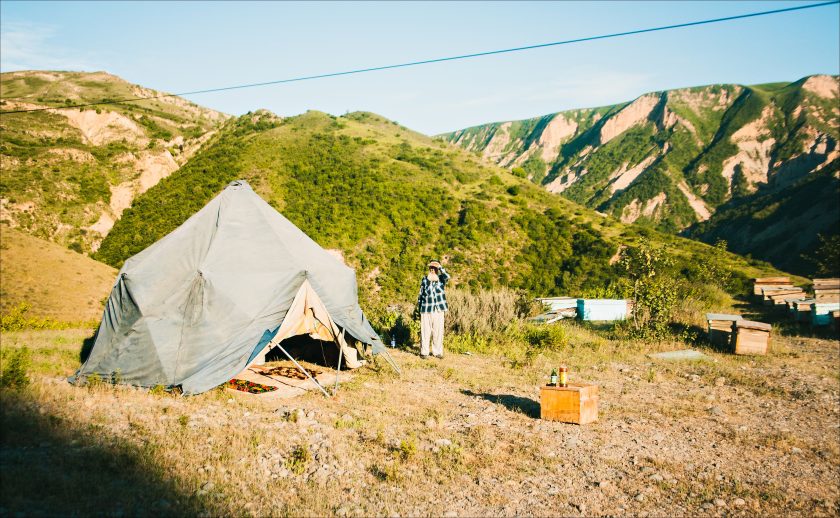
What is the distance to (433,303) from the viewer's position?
11008 mm

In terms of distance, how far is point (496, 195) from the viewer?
159 ft

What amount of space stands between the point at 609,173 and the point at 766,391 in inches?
5084

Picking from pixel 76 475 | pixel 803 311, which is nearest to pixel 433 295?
pixel 76 475

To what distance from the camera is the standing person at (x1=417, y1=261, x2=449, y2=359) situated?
11.0 meters

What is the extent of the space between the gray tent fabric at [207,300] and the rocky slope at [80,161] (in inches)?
1690

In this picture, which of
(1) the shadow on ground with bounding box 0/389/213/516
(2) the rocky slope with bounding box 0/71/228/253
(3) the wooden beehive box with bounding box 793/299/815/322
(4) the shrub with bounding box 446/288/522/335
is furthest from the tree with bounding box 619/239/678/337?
(2) the rocky slope with bounding box 0/71/228/253

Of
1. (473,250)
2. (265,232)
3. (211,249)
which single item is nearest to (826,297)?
(265,232)

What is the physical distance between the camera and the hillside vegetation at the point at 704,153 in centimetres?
9231

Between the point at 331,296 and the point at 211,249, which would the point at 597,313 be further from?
the point at 211,249

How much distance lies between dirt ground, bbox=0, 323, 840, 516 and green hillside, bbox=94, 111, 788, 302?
27.8 m

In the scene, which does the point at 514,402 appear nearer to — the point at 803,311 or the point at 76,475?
the point at 76,475

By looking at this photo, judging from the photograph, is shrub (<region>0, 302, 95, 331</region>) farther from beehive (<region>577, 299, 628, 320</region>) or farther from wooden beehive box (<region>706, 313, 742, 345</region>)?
wooden beehive box (<region>706, 313, 742, 345</region>)

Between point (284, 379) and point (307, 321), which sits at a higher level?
point (307, 321)

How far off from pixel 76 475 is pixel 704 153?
421ft
